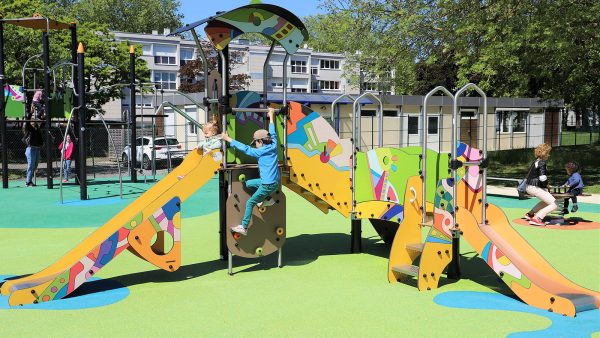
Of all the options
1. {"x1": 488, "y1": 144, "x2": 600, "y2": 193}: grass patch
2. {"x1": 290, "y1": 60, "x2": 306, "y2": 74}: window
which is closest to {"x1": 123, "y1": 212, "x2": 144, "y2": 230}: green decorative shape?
{"x1": 488, "y1": 144, "x2": 600, "y2": 193}: grass patch

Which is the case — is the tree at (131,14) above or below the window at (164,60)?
above

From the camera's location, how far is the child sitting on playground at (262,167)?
7.47 metres

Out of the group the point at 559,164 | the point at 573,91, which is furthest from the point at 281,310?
the point at 559,164

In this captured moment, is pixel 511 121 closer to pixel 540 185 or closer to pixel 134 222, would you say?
pixel 540 185

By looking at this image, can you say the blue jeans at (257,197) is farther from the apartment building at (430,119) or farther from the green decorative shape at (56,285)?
the apartment building at (430,119)

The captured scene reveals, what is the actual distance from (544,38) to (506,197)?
14.1ft

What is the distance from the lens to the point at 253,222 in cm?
773

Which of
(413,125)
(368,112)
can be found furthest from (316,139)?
(413,125)

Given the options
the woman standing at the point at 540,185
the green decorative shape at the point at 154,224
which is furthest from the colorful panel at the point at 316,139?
the woman standing at the point at 540,185

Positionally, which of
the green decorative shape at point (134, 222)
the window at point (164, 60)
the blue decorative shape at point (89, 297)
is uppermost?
the window at point (164, 60)

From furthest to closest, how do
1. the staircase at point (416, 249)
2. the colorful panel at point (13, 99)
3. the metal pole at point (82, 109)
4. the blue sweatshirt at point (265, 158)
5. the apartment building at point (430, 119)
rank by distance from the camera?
the apartment building at point (430, 119)
the colorful panel at point (13, 99)
the metal pole at point (82, 109)
the blue sweatshirt at point (265, 158)
the staircase at point (416, 249)

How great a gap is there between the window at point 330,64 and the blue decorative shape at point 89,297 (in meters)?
66.6

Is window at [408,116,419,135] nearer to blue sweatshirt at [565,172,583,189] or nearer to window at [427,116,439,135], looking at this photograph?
window at [427,116,439,135]

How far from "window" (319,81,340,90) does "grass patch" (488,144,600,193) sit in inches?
1655
